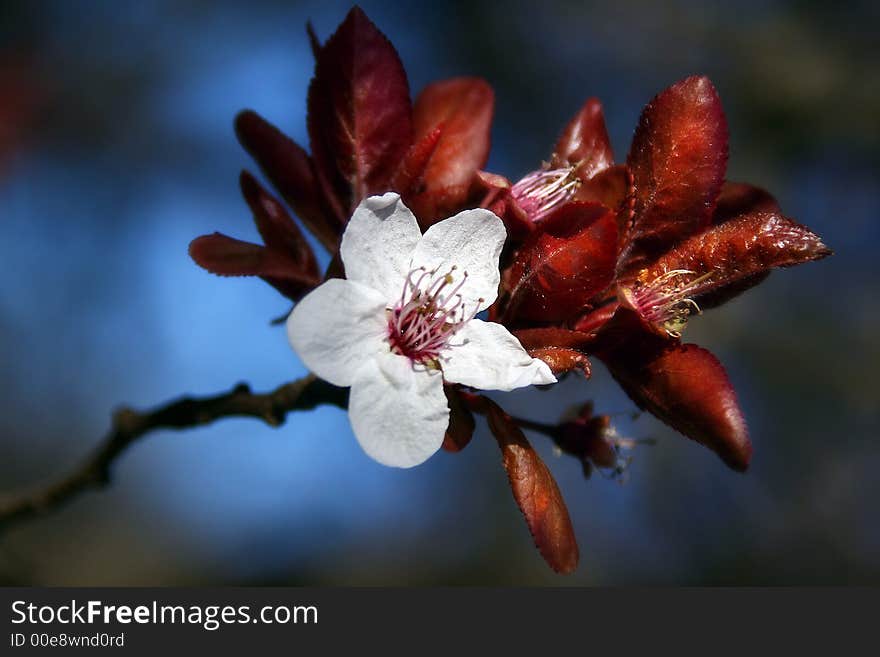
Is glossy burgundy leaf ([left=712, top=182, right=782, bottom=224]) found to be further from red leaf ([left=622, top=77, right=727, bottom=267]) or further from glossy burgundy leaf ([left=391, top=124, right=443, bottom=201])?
glossy burgundy leaf ([left=391, top=124, right=443, bottom=201])

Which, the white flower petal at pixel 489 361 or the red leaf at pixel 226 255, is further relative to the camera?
the red leaf at pixel 226 255

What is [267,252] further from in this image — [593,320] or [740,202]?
[740,202]

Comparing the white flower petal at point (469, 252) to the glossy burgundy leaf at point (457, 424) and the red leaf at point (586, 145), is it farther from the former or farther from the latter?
the red leaf at point (586, 145)

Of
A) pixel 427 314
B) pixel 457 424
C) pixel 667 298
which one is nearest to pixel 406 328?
pixel 427 314

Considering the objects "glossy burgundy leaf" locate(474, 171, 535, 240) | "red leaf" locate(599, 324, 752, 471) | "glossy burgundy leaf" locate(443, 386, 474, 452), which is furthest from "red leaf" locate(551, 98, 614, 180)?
"glossy burgundy leaf" locate(443, 386, 474, 452)

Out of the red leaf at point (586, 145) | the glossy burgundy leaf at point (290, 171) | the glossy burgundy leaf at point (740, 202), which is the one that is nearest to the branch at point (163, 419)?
the glossy burgundy leaf at point (290, 171)
